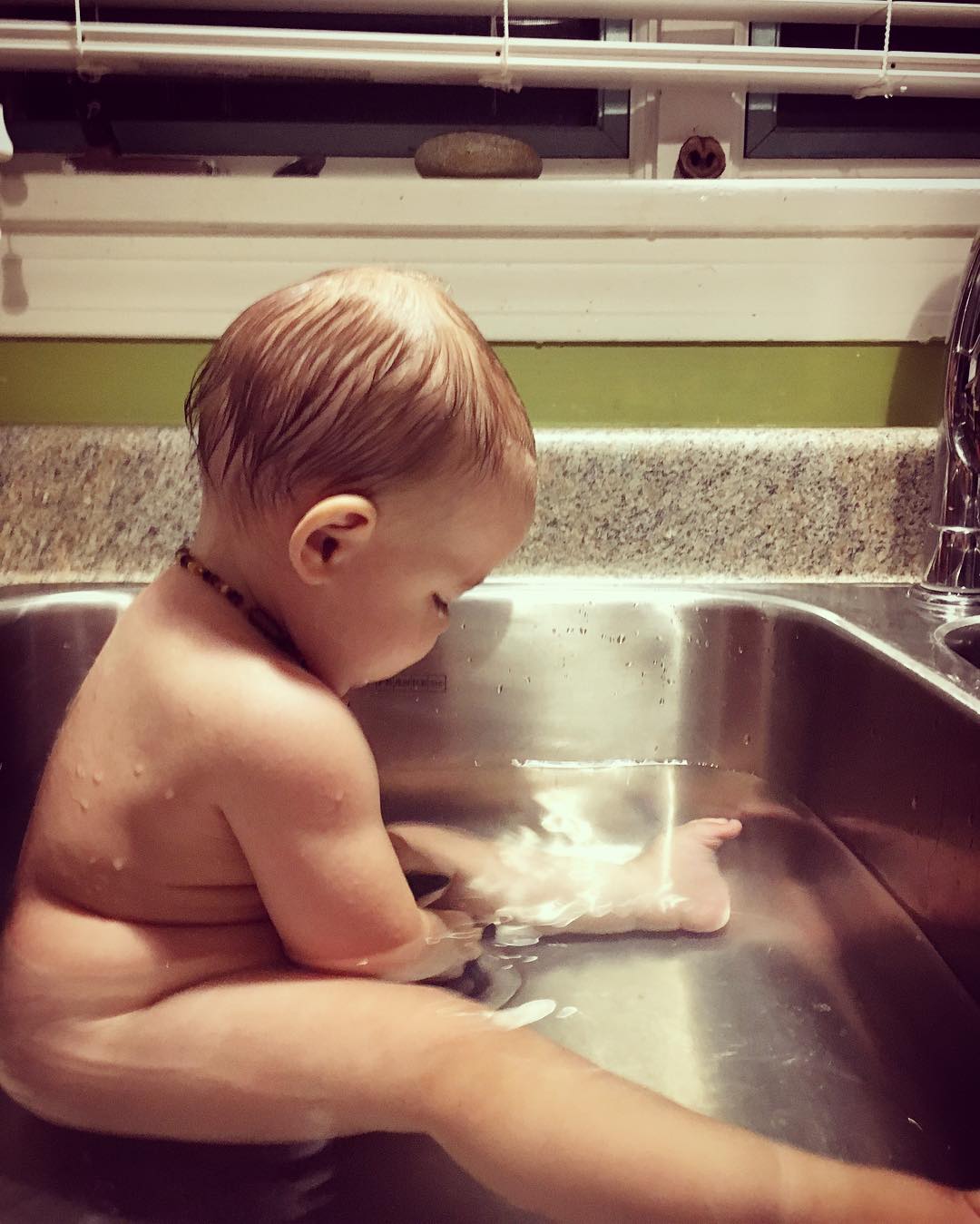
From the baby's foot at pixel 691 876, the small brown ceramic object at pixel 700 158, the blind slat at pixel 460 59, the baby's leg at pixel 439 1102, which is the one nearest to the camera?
the baby's leg at pixel 439 1102

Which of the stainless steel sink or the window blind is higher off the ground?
the window blind

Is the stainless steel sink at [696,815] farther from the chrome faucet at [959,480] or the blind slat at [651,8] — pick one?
the blind slat at [651,8]

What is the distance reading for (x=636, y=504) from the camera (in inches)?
34.2

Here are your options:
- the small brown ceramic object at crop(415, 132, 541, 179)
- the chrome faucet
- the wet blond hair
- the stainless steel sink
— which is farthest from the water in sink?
the small brown ceramic object at crop(415, 132, 541, 179)

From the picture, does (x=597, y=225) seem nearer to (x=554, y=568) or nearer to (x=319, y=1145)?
(x=554, y=568)

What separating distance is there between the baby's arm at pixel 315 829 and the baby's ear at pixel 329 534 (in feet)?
0.21

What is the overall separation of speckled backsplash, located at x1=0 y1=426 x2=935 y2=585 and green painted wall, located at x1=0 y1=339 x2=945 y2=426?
42 millimetres

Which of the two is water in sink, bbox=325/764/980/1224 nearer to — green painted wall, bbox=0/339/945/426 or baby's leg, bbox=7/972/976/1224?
baby's leg, bbox=7/972/976/1224

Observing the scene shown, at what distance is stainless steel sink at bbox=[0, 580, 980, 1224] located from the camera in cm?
46

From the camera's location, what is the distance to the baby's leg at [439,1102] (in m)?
0.41

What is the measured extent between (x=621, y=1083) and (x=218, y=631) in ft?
1.00

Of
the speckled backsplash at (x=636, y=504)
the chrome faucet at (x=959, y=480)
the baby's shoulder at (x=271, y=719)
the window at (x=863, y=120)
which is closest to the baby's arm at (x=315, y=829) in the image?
the baby's shoulder at (x=271, y=719)

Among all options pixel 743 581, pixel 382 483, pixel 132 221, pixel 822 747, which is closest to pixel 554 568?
pixel 743 581

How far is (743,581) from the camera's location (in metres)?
0.87
